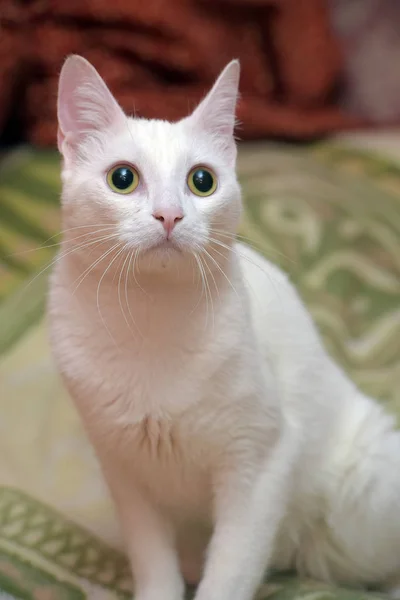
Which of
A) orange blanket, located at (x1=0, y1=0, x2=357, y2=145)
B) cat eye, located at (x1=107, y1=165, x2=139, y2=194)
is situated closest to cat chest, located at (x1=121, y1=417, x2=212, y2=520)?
cat eye, located at (x1=107, y1=165, x2=139, y2=194)

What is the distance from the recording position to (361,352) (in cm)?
141

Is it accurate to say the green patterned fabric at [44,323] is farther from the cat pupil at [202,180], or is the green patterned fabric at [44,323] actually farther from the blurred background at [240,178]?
the cat pupil at [202,180]

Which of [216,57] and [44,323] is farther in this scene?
[216,57]

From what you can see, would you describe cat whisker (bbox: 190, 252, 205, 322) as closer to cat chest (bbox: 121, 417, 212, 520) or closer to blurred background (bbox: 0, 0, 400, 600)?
cat chest (bbox: 121, 417, 212, 520)

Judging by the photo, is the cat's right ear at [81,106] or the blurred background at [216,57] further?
the blurred background at [216,57]

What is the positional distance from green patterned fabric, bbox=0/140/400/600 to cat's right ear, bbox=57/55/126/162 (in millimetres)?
165

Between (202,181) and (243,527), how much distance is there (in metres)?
0.38

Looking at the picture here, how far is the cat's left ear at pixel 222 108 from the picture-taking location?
2.68 feet

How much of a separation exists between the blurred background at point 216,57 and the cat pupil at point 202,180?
87cm

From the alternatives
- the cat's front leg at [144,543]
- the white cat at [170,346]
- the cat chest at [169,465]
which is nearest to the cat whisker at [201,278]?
the white cat at [170,346]

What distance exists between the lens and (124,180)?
29.2 inches

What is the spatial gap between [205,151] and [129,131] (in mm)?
85

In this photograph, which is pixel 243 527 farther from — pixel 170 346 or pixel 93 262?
pixel 93 262

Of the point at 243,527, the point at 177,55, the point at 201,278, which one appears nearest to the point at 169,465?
the point at 243,527
